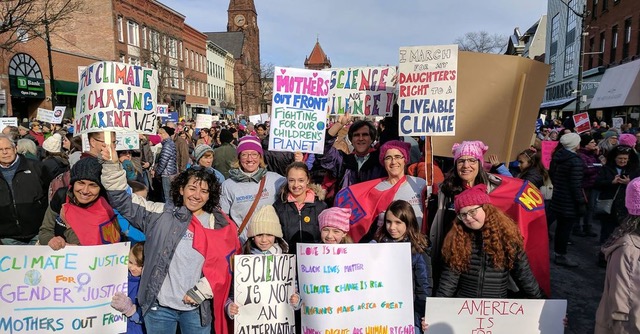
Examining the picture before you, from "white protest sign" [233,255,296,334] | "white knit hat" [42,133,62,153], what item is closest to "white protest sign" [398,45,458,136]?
"white protest sign" [233,255,296,334]

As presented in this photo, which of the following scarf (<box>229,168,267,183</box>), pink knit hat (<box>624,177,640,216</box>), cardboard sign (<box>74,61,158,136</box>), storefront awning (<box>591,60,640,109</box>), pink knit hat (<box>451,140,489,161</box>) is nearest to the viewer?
pink knit hat (<box>624,177,640,216</box>)

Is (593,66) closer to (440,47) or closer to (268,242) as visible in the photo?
(440,47)

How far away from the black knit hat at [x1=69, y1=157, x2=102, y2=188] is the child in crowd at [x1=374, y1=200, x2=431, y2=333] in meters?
2.17

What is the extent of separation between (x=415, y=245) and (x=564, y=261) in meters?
4.44

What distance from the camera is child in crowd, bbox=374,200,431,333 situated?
10.4 feet

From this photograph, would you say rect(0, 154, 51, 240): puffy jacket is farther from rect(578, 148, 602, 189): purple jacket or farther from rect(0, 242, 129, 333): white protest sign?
rect(578, 148, 602, 189): purple jacket

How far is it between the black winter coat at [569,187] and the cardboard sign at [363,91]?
295cm

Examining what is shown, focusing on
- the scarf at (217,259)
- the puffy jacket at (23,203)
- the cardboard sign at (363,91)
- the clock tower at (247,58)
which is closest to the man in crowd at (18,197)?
the puffy jacket at (23,203)

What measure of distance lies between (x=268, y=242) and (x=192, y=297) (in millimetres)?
667

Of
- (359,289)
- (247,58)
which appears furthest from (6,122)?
(247,58)

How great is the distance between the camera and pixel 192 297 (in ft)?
9.93

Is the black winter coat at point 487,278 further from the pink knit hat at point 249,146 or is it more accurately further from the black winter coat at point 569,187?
the black winter coat at point 569,187

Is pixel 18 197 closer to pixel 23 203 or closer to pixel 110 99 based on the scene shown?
pixel 23 203

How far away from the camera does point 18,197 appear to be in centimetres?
440
